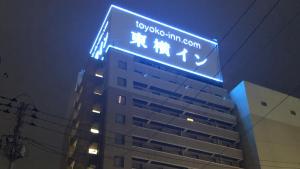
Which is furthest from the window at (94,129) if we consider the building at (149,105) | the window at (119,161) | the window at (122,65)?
the window at (122,65)

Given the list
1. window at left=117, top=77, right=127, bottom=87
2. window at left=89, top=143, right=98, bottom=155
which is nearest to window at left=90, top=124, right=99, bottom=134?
window at left=89, top=143, right=98, bottom=155

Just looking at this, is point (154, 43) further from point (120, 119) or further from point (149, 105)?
point (120, 119)

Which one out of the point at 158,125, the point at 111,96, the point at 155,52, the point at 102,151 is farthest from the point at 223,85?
the point at 102,151

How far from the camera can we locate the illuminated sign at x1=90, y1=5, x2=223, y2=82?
2554 inches

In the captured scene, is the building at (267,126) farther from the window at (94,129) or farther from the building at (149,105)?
the window at (94,129)

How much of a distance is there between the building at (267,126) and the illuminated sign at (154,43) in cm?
793

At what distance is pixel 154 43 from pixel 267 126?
22.9 m

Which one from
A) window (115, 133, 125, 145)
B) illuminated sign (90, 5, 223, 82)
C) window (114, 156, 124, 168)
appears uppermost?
illuminated sign (90, 5, 223, 82)

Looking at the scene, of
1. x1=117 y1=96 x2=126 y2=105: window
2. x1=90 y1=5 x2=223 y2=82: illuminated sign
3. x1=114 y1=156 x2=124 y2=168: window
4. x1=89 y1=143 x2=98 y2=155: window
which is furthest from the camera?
x1=90 y1=5 x2=223 y2=82: illuminated sign

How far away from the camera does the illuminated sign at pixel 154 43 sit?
64875mm

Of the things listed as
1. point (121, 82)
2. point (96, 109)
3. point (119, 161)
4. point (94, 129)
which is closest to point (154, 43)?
point (121, 82)

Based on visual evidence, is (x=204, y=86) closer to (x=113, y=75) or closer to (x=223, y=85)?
(x=223, y=85)

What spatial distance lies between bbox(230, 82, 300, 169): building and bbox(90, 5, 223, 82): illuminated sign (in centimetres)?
793

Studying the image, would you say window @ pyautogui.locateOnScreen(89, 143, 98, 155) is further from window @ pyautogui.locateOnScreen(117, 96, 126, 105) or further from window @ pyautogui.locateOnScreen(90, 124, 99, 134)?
window @ pyautogui.locateOnScreen(117, 96, 126, 105)
